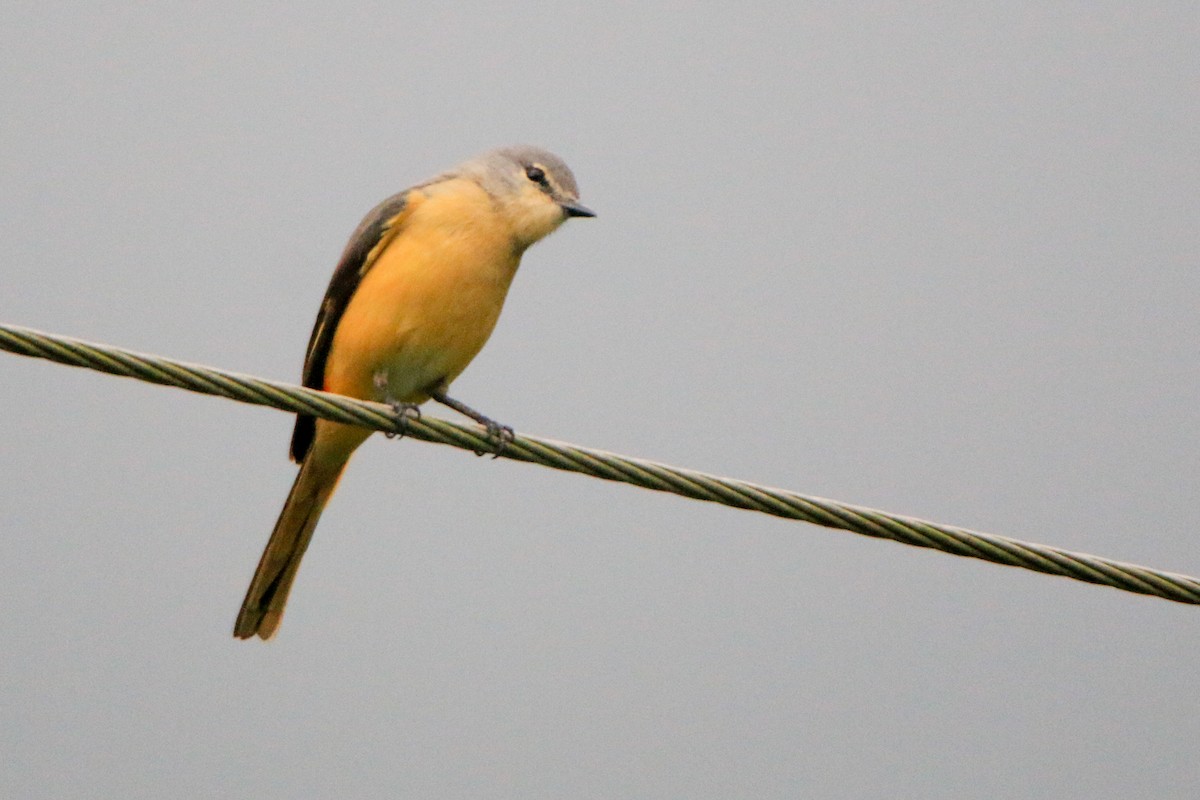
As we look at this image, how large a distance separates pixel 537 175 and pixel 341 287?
1.16m

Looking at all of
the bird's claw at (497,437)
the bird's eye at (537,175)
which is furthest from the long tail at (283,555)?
the bird's eye at (537,175)

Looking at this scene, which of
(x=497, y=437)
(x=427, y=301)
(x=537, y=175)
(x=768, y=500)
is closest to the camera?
(x=768, y=500)

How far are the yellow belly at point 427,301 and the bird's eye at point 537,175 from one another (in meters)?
0.45

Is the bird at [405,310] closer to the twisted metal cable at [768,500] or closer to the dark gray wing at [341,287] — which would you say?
the dark gray wing at [341,287]

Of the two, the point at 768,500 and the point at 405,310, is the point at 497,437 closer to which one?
the point at 768,500

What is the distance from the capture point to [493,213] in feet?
22.2

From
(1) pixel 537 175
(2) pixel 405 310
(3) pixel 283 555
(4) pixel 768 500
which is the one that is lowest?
(3) pixel 283 555

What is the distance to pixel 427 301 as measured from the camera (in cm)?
639

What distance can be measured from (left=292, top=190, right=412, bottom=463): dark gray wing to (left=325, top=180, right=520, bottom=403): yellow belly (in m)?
Answer: 0.06

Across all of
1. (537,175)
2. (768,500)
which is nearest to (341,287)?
(537,175)

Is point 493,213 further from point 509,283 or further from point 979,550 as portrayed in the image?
point 979,550

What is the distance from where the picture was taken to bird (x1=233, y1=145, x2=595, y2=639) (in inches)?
253

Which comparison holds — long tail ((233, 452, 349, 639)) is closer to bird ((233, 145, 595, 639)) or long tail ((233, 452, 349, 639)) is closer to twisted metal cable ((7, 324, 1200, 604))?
bird ((233, 145, 595, 639))

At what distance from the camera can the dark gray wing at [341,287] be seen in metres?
6.75
